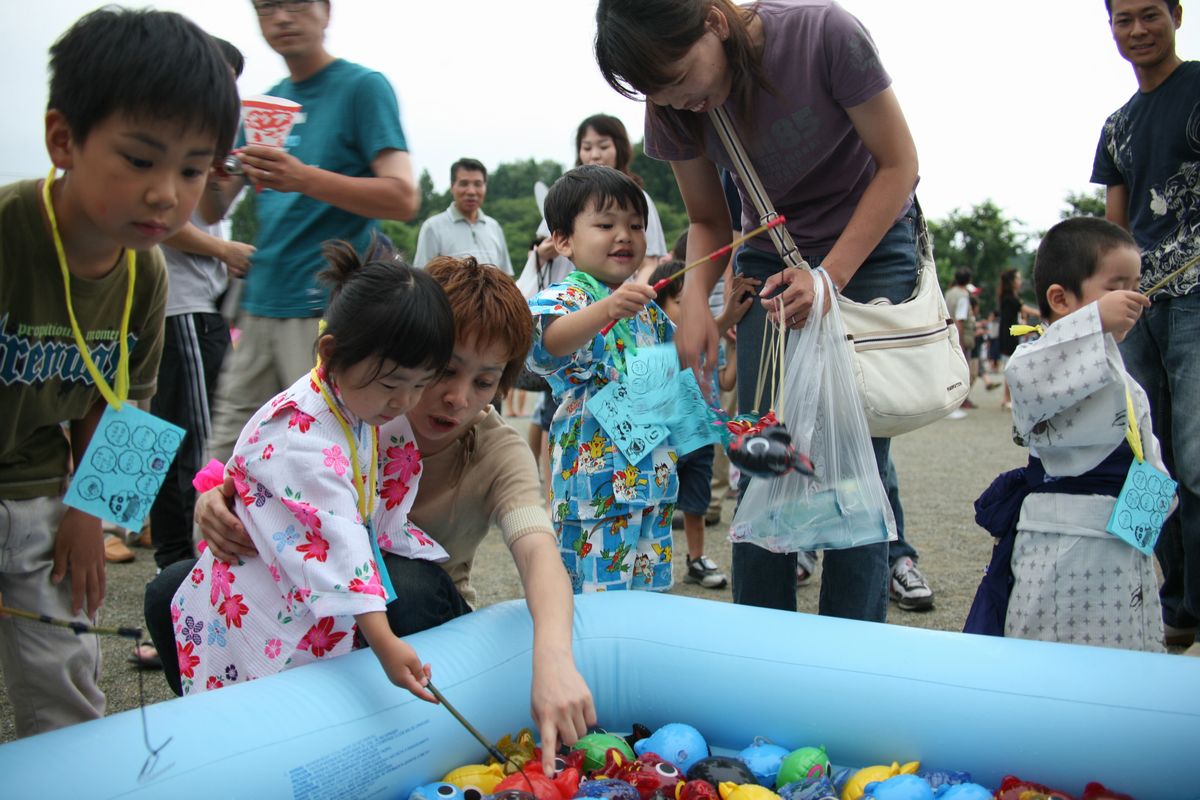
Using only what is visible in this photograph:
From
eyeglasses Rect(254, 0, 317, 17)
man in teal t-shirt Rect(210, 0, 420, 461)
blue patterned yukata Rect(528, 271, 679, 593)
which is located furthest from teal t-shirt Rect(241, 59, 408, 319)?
blue patterned yukata Rect(528, 271, 679, 593)

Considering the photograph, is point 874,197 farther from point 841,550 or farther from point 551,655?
point 551,655

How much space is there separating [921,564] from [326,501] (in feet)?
9.25

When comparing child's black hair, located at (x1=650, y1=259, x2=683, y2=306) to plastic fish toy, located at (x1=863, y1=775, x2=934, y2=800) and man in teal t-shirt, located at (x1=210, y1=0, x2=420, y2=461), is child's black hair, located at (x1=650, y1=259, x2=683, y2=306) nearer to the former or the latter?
man in teal t-shirt, located at (x1=210, y1=0, x2=420, y2=461)

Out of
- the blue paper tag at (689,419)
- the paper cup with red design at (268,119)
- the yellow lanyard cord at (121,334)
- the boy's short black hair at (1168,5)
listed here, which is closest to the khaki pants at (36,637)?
the yellow lanyard cord at (121,334)

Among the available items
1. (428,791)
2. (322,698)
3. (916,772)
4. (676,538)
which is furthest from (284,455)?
(676,538)

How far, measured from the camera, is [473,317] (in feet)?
6.12

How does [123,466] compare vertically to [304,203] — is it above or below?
below

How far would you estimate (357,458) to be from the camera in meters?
1.68

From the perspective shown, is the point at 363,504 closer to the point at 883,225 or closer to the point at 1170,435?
the point at 883,225

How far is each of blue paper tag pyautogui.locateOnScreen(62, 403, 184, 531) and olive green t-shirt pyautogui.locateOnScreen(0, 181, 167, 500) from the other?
4.9 inches

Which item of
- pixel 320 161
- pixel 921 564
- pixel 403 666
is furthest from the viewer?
pixel 921 564

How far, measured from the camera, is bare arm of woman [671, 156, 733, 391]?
7.41 feet

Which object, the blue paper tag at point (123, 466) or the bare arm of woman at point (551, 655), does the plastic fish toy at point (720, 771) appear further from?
the blue paper tag at point (123, 466)

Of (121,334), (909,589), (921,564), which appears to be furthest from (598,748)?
(921,564)
